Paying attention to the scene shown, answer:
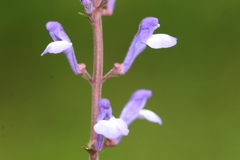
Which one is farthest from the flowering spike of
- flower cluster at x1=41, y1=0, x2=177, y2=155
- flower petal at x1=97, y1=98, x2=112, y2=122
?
flower petal at x1=97, y1=98, x2=112, y2=122

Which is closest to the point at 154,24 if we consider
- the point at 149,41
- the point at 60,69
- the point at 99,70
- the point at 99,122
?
the point at 149,41

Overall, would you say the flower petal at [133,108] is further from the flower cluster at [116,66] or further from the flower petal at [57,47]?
the flower petal at [57,47]

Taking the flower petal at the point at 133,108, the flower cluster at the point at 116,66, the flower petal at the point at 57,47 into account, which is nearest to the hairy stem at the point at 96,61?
the flower cluster at the point at 116,66

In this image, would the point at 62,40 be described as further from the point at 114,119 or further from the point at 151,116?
the point at 151,116

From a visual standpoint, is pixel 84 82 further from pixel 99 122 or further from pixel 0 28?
pixel 99 122

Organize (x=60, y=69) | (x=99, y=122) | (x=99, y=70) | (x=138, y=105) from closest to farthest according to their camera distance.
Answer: (x=99, y=122)
(x=99, y=70)
(x=138, y=105)
(x=60, y=69)
